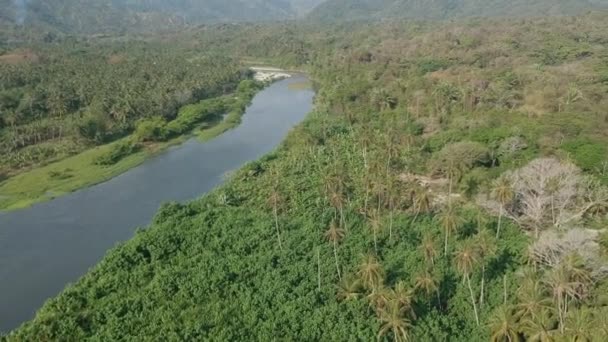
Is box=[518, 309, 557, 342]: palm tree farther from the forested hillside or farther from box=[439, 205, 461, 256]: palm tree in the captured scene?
box=[439, 205, 461, 256]: palm tree

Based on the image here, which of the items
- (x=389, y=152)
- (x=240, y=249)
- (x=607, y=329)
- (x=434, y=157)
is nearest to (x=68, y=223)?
(x=240, y=249)

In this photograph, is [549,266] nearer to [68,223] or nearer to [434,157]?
[434,157]

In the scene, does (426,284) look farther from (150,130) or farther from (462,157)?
(150,130)

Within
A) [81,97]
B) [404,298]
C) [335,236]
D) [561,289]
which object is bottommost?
[561,289]

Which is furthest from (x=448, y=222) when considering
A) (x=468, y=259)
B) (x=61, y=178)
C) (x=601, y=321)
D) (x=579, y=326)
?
(x=61, y=178)

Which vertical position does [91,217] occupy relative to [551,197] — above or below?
below

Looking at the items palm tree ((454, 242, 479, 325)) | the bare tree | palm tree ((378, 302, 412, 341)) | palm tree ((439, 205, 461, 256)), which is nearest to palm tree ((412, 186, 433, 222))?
palm tree ((439, 205, 461, 256))
